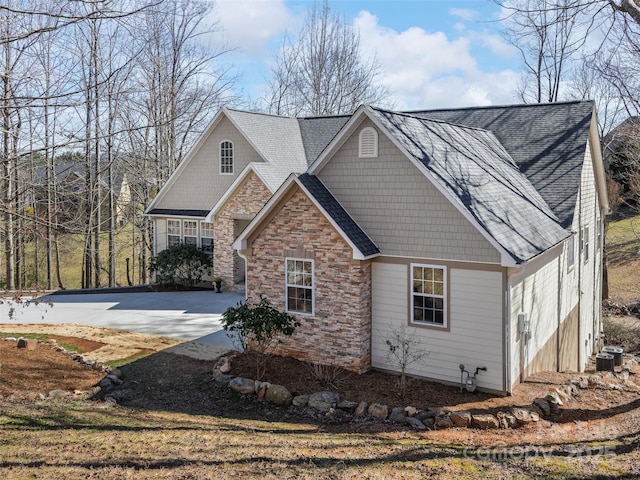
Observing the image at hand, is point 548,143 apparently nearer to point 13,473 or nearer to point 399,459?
point 399,459

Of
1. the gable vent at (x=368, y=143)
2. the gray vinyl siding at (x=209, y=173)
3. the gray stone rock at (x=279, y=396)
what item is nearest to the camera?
the gray stone rock at (x=279, y=396)

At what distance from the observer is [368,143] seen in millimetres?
12891

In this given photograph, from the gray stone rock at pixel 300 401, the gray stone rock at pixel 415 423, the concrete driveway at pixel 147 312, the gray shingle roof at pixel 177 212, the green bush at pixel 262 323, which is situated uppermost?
the gray shingle roof at pixel 177 212

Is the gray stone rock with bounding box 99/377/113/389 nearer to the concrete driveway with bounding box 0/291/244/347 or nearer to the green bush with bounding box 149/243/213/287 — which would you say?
the concrete driveway with bounding box 0/291/244/347

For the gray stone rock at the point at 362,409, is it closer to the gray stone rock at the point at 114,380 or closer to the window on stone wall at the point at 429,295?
the window on stone wall at the point at 429,295

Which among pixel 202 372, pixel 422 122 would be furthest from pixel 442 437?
pixel 422 122

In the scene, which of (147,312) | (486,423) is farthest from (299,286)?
(147,312)

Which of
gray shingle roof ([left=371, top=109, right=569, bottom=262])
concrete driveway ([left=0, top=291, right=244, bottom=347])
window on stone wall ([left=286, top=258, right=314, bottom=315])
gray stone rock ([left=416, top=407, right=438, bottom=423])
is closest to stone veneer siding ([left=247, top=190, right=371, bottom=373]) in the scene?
window on stone wall ([left=286, top=258, right=314, bottom=315])

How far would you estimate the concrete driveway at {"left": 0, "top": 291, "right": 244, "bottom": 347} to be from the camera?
1630 centimetres

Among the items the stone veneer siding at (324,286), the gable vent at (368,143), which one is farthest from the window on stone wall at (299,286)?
the gable vent at (368,143)

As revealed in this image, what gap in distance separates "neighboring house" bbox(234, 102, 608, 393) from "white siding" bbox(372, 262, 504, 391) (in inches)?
0.9

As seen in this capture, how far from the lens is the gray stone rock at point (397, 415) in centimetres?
1027

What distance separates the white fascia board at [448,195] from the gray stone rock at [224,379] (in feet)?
19.4

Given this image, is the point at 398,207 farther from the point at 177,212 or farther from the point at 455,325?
the point at 177,212
